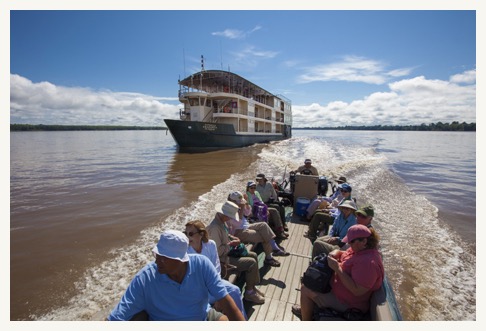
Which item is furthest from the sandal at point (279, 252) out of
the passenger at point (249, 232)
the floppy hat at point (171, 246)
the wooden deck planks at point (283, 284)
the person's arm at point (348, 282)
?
the floppy hat at point (171, 246)

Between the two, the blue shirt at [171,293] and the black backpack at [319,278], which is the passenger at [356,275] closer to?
the black backpack at [319,278]

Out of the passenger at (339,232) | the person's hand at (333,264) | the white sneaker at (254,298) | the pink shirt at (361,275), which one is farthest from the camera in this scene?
the passenger at (339,232)

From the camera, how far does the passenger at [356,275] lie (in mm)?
2426

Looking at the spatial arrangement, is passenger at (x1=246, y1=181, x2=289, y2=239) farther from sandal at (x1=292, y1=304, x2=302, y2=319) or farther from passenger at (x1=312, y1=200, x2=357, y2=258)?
sandal at (x1=292, y1=304, x2=302, y2=319)

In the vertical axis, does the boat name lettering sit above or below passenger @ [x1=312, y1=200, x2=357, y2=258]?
above

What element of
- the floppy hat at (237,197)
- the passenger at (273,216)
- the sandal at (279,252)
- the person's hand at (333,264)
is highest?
the floppy hat at (237,197)

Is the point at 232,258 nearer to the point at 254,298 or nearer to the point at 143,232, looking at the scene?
the point at 254,298

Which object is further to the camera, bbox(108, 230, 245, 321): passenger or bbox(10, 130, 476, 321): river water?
bbox(10, 130, 476, 321): river water

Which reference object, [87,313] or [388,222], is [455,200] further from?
[87,313]

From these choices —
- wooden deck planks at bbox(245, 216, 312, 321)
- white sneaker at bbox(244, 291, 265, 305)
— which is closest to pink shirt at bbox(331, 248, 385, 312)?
wooden deck planks at bbox(245, 216, 312, 321)

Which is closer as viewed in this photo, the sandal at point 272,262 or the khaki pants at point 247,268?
the khaki pants at point 247,268

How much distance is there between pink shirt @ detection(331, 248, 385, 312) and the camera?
95.1 inches

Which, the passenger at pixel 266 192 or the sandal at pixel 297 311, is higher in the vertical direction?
the passenger at pixel 266 192
